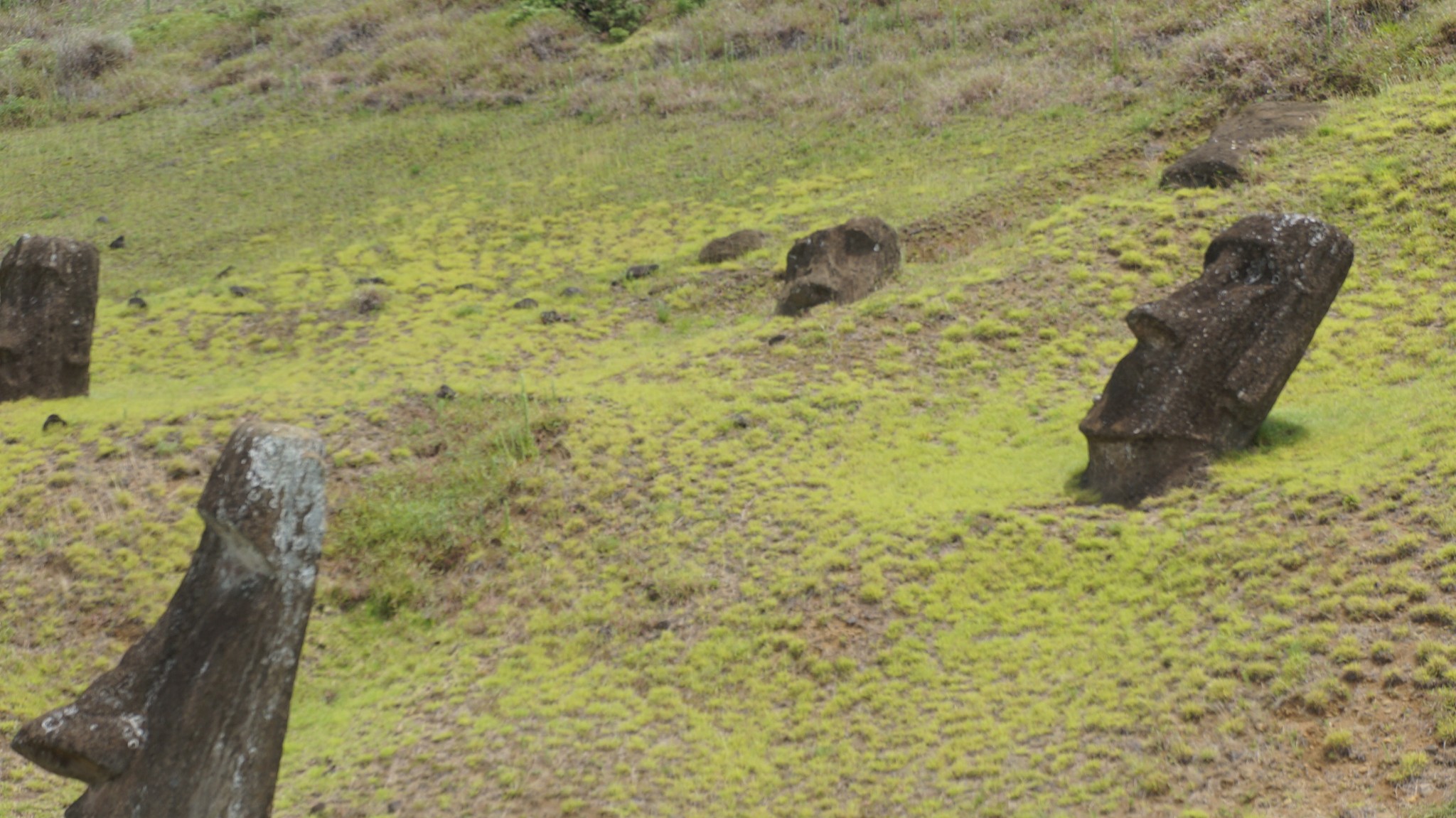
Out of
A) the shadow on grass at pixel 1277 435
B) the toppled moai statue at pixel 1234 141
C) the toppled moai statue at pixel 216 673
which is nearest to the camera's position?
the toppled moai statue at pixel 216 673

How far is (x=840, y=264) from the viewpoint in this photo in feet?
61.8

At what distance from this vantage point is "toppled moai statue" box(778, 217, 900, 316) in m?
18.5

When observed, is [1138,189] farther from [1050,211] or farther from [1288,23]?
[1288,23]

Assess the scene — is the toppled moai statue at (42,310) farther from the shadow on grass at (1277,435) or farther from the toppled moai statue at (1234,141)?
the toppled moai statue at (1234,141)

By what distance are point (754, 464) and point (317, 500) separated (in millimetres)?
8041

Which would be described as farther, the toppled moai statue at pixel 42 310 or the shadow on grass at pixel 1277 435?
the toppled moai statue at pixel 42 310

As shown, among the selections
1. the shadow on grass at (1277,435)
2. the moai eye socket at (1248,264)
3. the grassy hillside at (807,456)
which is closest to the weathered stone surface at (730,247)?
the grassy hillside at (807,456)

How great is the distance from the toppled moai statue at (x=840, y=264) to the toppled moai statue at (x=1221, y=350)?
7.61 metres

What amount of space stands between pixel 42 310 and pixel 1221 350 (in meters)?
14.9

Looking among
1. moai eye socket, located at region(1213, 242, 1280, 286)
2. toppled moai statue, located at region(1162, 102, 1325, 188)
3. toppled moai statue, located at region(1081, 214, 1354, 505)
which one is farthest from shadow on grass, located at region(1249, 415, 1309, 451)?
toppled moai statue, located at region(1162, 102, 1325, 188)

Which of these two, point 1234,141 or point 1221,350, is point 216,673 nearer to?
point 1221,350

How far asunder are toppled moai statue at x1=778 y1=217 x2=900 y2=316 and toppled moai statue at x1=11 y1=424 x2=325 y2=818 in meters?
12.8

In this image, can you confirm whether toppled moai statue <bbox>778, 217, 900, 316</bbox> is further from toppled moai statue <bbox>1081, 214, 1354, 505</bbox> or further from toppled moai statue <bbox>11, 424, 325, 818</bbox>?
toppled moai statue <bbox>11, 424, 325, 818</bbox>

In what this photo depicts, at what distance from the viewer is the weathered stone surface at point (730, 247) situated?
874 inches
